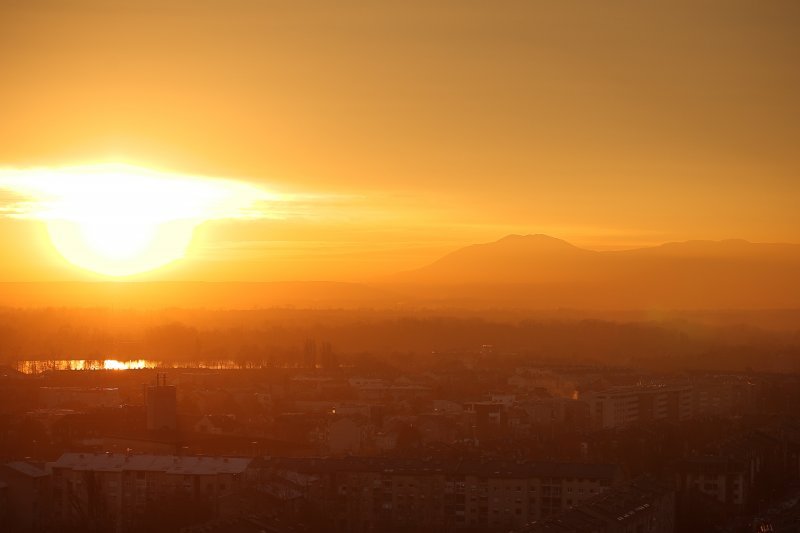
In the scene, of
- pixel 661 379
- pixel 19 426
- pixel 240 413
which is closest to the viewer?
pixel 19 426

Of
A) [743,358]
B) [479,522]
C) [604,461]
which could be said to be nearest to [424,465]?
[479,522]

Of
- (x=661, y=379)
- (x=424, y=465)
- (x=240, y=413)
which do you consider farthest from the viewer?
(x=661, y=379)

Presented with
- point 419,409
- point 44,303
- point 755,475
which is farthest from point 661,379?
point 44,303

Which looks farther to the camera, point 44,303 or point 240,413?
point 44,303

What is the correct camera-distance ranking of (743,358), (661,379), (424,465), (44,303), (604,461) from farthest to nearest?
1. (44,303)
2. (743,358)
3. (661,379)
4. (604,461)
5. (424,465)

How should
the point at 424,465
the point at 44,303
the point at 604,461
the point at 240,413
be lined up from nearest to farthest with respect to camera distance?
the point at 424,465 < the point at 604,461 < the point at 240,413 < the point at 44,303

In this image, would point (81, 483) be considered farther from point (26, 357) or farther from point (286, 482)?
point (26, 357)

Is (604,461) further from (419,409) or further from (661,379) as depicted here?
(661,379)

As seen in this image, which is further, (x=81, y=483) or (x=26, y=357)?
(x=26, y=357)
